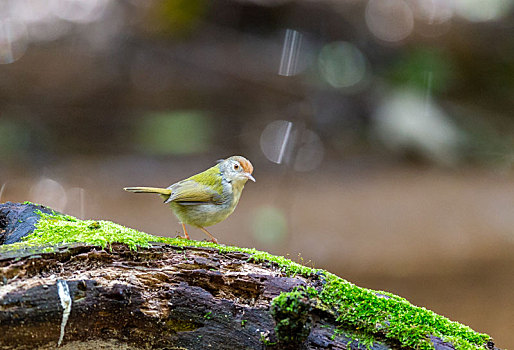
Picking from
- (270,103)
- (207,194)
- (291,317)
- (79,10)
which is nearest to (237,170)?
(207,194)

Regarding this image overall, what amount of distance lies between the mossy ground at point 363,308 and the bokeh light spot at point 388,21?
6.97 m

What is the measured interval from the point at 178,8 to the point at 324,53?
2.65 meters

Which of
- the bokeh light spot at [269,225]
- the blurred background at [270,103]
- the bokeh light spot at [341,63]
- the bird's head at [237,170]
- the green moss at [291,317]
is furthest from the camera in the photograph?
the bokeh light spot at [341,63]

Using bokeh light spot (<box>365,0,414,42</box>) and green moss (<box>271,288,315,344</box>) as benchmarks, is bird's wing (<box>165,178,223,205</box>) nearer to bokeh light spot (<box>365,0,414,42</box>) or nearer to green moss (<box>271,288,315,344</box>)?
green moss (<box>271,288,315,344</box>)

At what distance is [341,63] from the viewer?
8.71 metres

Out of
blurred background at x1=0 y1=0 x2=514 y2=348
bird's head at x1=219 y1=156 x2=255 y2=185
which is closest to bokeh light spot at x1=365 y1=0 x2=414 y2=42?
blurred background at x1=0 y1=0 x2=514 y2=348

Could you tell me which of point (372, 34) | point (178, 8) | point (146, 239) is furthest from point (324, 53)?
point (146, 239)

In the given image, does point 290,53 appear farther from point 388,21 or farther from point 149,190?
point 149,190

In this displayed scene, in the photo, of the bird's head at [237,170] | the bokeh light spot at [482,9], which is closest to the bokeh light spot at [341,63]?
the bokeh light spot at [482,9]

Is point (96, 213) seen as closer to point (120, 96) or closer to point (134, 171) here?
point (134, 171)

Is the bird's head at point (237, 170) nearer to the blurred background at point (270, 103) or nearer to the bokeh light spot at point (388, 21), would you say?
the blurred background at point (270, 103)

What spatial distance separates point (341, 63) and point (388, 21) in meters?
1.08

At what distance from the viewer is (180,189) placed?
142 inches

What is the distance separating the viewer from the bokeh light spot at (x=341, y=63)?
8688mm
